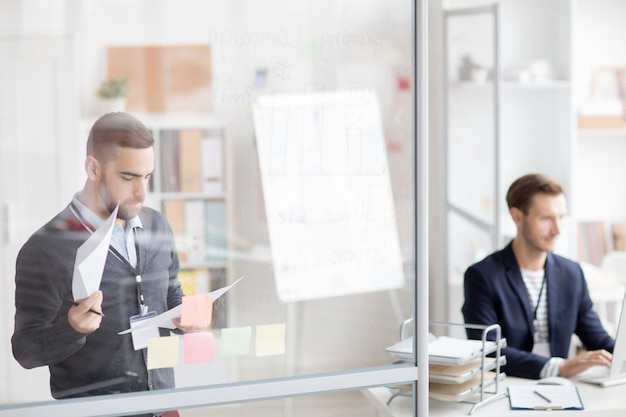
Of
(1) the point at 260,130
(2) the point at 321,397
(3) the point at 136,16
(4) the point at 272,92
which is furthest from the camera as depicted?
(3) the point at 136,16

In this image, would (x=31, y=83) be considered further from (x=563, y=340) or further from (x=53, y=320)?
(x=563, y=340)

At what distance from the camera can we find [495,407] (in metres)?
2.35

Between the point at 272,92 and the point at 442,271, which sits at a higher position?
the point at 272,92

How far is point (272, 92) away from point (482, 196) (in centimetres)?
212

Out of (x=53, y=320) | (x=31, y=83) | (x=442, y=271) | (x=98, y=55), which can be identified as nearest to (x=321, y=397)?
(x=53, y=320)

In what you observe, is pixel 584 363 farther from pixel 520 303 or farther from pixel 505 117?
pixel 505 117

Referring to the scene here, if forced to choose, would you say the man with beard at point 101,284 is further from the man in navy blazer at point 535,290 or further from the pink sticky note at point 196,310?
the man in navy blazer at point 535,290

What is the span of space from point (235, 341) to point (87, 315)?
365mm

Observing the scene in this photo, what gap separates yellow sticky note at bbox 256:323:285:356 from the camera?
2084 millimetres

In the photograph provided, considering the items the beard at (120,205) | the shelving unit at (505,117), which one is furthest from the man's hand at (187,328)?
the shelving unit at (505,117)

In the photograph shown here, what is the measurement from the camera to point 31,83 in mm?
2055

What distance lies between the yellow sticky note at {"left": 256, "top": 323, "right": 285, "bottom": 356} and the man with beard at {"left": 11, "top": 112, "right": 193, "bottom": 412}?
0.80 feet

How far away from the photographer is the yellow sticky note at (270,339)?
208cm

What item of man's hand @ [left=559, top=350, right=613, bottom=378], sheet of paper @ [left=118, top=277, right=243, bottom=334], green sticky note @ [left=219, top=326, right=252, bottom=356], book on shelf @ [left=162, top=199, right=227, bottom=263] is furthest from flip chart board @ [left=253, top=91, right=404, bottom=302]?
man's hand @ [left=559, top=350, right=613, bottom=378]
